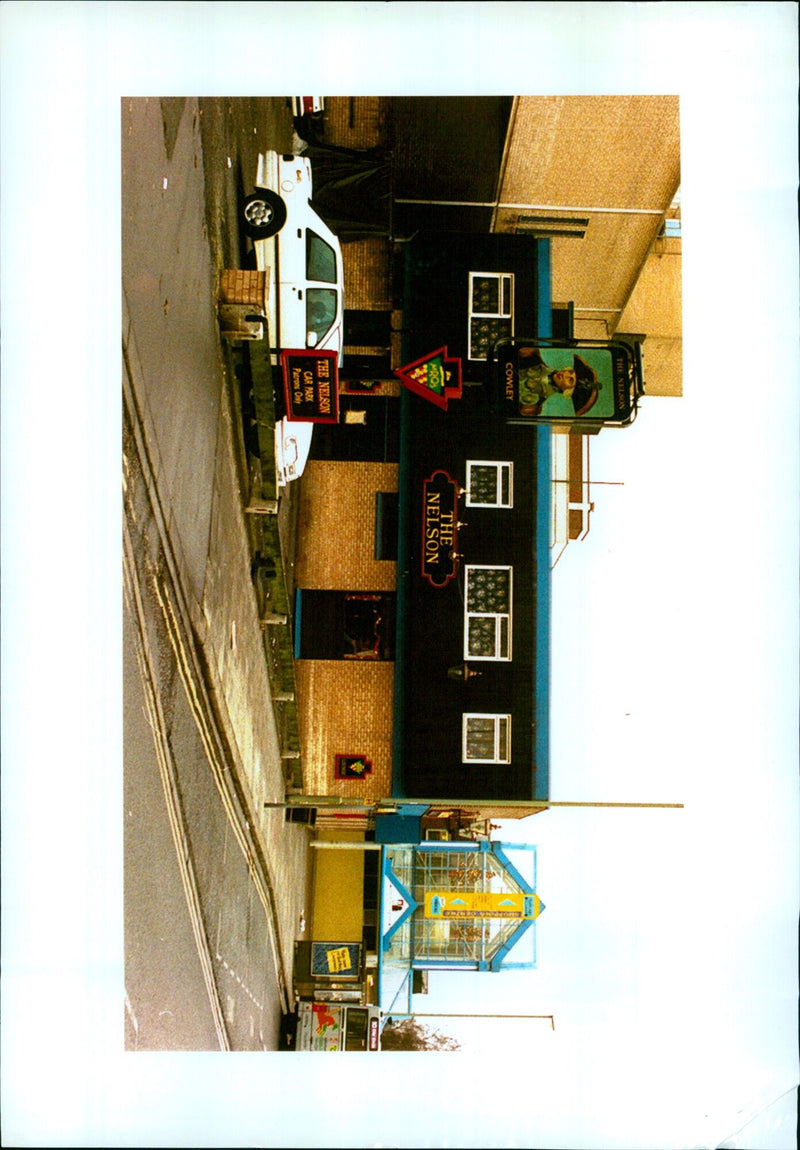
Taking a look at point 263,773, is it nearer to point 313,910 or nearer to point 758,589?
point 313,910

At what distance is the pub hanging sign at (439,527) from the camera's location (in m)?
3.60

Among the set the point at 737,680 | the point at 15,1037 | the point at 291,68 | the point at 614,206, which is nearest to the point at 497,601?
the point at 737,680

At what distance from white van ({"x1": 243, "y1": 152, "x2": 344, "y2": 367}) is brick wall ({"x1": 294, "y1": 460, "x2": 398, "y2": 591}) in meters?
0.44

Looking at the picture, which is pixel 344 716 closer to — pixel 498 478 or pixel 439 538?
pixel 439 538

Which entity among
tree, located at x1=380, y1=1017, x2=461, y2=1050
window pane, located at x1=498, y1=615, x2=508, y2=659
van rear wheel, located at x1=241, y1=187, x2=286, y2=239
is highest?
van rear wheel, located at x1=241, y1=187, x2=286, y2=239

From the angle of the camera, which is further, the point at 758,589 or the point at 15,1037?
the point at 758,589

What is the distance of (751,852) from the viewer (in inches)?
139

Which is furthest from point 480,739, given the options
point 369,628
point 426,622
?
point 369,628

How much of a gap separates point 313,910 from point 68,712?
121cm

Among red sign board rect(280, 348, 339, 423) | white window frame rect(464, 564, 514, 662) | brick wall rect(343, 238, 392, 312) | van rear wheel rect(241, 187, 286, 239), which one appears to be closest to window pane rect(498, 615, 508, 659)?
white window frame rect(464, 564, 514, 662)

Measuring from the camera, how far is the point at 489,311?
362 centimetres

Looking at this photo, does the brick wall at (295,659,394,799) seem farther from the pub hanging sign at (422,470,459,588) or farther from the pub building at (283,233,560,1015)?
the pub hanging sign at (422,470,459,588)

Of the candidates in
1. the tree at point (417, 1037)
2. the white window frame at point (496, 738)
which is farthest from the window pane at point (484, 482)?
the tree at point (417, 1037)

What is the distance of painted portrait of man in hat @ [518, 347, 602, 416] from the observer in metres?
3.50
